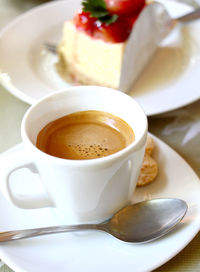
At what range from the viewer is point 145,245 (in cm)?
74

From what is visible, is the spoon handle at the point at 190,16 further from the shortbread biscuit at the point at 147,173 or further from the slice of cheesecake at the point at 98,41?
the shortbread biscuit at the point at 147,173

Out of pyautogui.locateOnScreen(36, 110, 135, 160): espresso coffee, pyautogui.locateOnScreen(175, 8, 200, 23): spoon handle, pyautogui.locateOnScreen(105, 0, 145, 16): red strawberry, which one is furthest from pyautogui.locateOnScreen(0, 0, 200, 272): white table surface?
pyautogui.locateOnScreen(175, 8, 200, 23): spoon handle

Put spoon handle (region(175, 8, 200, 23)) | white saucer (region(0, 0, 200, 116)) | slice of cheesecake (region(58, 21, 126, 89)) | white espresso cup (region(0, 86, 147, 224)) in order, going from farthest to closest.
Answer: spoon handle (region(175, 8, 200, 23))
slice of cheesecake (region(58, 21, 126, 89))
white saucer (region(0, 0, 200, 116))
white espresso cup (region(0, 86, 147, 224))

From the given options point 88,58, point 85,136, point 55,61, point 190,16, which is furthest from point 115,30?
point 85,136

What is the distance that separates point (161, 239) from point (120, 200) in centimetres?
12

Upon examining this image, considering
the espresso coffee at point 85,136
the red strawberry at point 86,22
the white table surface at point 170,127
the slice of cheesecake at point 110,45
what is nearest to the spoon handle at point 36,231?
the espresso coffee at point 85,136

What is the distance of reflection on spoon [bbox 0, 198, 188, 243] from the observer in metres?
0.75

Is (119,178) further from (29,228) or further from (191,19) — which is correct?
(191,19)

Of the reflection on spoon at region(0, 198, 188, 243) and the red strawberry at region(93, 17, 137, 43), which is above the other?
the red strawberry at region(93, 17, 137, 43)

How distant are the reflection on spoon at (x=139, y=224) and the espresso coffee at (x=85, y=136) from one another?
142 millimetres

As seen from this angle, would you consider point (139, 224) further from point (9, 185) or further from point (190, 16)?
point (190, 16)

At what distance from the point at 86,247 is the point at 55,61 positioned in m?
1.02

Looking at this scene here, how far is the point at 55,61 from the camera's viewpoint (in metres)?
1.58

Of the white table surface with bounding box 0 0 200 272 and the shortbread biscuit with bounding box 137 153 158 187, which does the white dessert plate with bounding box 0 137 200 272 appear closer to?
the shortbread biscuit with bounding box 137 153 158 187
